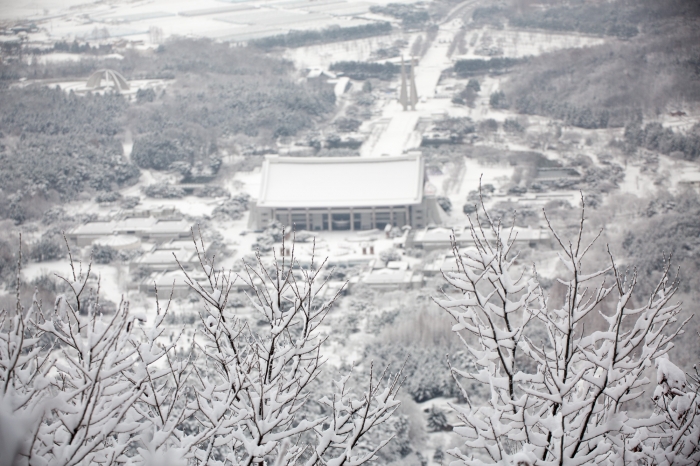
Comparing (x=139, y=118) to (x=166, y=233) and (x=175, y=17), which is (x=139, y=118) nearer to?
(x=166, y=233)

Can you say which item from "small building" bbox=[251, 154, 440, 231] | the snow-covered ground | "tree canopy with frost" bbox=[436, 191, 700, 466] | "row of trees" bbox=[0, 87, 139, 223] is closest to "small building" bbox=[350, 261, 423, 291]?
"small building" bbox=[251, 154, 440, 231]

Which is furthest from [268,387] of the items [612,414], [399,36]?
[399,36]

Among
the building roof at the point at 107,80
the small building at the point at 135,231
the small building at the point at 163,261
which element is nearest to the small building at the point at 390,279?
the small building at the point at 163,261

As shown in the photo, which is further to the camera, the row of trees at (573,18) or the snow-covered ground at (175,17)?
the row of trees at (573,18)

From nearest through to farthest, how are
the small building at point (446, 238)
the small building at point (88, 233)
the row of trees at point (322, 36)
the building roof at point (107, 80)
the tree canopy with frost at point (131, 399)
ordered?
the tree canopy with frost at point (131, 399), the small building at point (446, 238), the small building at point (88, 233), the building roof at point (107, 80), the row of trees at point (322, 36)

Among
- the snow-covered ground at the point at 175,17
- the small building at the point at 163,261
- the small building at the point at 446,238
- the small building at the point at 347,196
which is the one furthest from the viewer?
the snow-covered ground at the point at 175,17

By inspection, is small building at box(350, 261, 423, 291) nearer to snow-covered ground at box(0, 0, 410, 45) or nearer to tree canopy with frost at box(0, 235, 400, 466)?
tree canopy with frost at box(0, 235, 400, 466)

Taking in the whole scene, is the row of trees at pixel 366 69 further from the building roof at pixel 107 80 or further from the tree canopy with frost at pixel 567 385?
the tree canopy with frost at pixel 567 385

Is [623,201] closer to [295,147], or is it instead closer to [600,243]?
[600,243]
